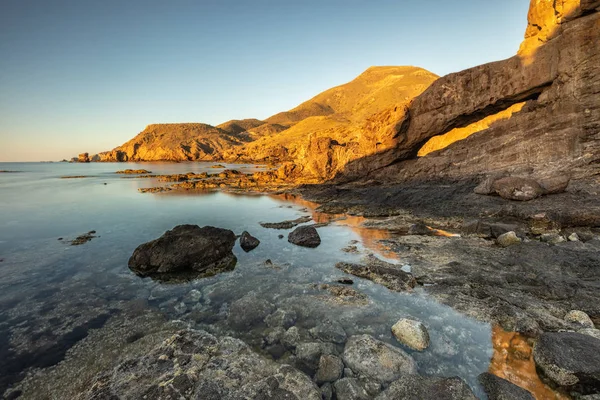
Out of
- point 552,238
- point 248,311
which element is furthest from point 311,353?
point 552,238

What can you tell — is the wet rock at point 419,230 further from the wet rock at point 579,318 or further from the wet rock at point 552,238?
the wet rock at point 579,318

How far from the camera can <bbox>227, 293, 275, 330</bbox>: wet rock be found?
8.66 metres

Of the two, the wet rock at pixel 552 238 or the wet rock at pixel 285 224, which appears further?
the wet rock at pixel 285 224

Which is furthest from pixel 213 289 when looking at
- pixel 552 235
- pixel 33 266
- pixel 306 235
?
pixel 552 235

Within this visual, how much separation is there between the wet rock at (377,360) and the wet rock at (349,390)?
0.47 m

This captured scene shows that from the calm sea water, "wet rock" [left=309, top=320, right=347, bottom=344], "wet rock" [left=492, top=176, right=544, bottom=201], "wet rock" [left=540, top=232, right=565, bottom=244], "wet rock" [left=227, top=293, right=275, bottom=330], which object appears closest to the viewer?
the calm sea water

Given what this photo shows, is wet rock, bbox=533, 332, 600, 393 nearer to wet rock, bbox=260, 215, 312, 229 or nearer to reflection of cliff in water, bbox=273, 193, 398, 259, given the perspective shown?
reflection of cliff in water, bbox=273, 193, 398, 259

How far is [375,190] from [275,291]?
2143 cm

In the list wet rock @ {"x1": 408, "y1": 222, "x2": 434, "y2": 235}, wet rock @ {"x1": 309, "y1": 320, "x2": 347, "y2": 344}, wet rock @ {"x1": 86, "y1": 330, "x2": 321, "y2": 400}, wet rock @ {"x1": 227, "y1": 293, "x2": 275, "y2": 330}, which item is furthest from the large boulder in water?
wet rock @ {"x1": 408, "y1": 222, "x2": 434, "y2": 235}

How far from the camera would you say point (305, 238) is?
16672mm

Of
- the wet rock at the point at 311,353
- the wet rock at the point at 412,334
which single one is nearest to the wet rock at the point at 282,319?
the wet rock at the point at 311,353

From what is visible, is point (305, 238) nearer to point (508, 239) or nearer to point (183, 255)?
point (183, 255)

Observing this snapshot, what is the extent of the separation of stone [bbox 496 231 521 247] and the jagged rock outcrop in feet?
31.1

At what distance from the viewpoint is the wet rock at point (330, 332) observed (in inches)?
304
